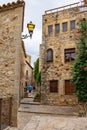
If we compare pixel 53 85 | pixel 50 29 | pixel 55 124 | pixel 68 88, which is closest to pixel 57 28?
pixel 50 29

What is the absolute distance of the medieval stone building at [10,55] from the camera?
8.16m

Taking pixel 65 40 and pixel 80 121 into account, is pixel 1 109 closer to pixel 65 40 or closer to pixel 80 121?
pixel 80 121

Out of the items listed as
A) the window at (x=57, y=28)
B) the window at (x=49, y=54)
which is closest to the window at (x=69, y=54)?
the window at (x=49, y=54)

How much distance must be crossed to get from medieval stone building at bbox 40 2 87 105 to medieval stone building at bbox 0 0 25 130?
42.6ft

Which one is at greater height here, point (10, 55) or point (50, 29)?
point (50, 29)

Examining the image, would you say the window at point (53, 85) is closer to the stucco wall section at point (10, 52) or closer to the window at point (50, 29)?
the window at point (50, 29)

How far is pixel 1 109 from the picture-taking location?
7.73 meters

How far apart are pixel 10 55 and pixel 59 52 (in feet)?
46.2

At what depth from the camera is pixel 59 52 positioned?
22.3 metres

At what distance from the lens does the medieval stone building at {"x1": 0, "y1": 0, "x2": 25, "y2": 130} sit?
26.8 ft

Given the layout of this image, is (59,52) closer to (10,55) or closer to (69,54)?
(69,54)

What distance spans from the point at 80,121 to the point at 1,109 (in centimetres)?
287

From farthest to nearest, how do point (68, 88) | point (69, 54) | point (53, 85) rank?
1. point (53, 85)
2. point (69, 54)
3. point (68, 88)

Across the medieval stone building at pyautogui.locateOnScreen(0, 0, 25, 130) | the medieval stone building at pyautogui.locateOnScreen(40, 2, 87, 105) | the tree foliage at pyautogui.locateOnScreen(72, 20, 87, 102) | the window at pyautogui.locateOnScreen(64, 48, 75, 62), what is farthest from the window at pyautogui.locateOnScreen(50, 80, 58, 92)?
the medieval stone building at pyautogui.locateOnScreen(0, 0, 25, 130)
